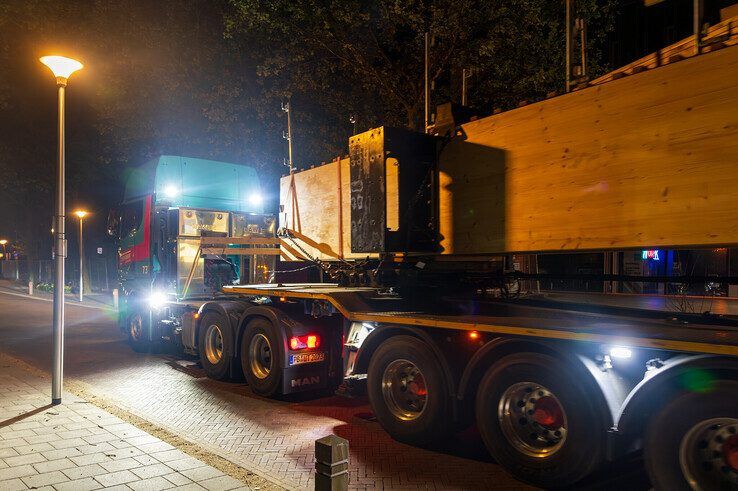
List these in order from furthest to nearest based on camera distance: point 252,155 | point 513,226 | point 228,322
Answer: point 252,155 → point 228,322 → point 513,226

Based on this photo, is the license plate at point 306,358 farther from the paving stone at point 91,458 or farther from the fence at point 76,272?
the fence at point 76,272

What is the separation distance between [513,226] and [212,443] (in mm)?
3889

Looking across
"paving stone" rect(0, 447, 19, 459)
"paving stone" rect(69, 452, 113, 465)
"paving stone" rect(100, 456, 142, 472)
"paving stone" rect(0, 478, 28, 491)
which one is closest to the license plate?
"paving stone" rect(100, 456, 142, 472)

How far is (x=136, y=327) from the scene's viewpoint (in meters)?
11.9

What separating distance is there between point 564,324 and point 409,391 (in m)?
1.95

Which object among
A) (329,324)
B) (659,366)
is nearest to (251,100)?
(329,324)

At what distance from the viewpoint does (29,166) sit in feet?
83.5

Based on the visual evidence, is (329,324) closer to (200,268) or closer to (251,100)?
(200,268)

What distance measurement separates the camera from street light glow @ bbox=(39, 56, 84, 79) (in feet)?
22.6

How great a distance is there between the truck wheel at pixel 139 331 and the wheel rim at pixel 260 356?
14.2 feet

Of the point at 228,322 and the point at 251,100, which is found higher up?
the point at 251,100

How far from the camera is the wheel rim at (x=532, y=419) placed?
458 cm

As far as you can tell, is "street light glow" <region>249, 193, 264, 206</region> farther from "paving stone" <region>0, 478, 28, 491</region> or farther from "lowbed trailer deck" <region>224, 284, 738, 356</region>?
"paving stone" <region>0, 478, 28, 491</region>

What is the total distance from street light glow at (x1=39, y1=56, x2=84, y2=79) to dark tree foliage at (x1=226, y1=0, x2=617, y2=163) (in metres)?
7.07
